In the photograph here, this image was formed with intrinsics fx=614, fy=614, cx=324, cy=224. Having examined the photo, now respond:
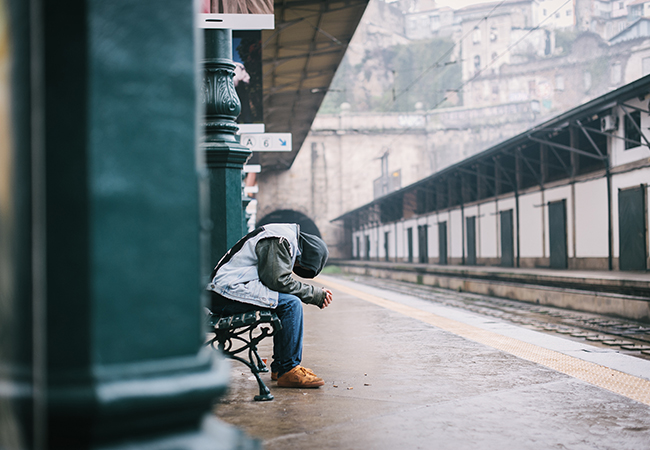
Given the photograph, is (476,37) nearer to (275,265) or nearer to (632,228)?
(632,228)

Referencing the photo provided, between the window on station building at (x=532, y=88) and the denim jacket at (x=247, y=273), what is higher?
the window on station building at (x=532, y=88)

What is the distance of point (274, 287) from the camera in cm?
352

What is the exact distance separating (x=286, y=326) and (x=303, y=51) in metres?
11.0

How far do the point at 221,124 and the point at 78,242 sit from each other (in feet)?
11.7

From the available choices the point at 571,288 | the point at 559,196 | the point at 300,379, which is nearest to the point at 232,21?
the point at 300,379

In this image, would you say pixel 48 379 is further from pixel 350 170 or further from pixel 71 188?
pixel 350 170

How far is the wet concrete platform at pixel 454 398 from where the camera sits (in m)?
2.67

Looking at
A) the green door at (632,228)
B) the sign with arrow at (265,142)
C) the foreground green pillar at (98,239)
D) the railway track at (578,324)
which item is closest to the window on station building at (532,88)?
the green door at (632,228)

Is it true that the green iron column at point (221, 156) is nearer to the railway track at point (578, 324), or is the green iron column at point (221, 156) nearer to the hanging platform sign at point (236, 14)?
the hanging platform sign at point (236, 14)

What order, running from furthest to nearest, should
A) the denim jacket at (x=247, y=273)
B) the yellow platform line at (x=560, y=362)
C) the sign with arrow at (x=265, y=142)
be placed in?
the sign with arrow at (x=265, y=142), the yellow platform line at (x=560, y=362), the denim jacket at (x=247, y=273)

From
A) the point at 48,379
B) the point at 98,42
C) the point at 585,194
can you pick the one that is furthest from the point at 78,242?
the point at 585,194

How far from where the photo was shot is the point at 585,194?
15.8 m

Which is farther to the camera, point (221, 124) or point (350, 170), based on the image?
point (350, 170)

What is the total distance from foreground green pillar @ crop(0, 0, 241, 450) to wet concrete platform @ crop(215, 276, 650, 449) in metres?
1.54
